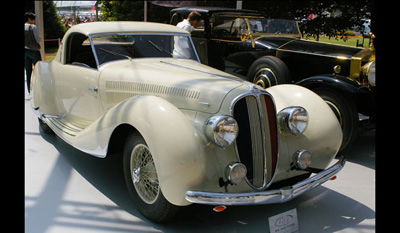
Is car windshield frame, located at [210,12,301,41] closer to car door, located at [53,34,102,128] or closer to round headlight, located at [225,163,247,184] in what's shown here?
car door, located at [53,34,102,128]

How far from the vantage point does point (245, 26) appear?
6164mm

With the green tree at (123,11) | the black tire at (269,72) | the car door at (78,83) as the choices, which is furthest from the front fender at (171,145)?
the green tree at (123,11)

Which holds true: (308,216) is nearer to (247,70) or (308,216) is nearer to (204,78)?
(204,78)

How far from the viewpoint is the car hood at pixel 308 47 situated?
199 inches

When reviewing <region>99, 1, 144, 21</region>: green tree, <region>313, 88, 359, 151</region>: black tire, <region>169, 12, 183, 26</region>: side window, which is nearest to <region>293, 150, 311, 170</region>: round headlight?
<region>313, 88, 359, 151</region>: black tire

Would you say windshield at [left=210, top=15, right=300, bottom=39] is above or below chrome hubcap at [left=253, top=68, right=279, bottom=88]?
above

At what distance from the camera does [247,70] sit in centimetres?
616

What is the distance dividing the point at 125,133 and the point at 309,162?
154 centimetres

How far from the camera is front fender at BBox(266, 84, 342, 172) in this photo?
9.70ft

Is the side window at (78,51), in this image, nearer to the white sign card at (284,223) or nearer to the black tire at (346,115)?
the white sign card at (284,223)

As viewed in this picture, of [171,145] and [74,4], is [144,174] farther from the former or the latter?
[74,4]

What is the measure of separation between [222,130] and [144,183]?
801 mm

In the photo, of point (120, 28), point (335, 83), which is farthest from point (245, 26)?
point (120, 28)

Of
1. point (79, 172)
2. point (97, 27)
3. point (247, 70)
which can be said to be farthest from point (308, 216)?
point (247, 70)
